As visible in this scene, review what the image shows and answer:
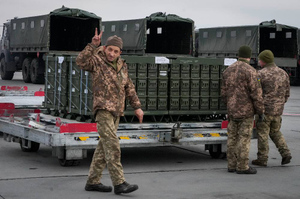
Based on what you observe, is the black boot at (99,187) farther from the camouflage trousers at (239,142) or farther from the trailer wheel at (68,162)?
the camouflage trousers at (239,142)

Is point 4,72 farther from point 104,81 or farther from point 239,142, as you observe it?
point 104,81

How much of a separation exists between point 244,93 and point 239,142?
0.70 meters

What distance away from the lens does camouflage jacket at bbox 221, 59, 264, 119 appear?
30.6 feet

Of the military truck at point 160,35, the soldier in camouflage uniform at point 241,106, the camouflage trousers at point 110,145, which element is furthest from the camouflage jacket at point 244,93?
the military truck at point 160,35

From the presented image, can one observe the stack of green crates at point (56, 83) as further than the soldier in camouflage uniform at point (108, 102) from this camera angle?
Yes

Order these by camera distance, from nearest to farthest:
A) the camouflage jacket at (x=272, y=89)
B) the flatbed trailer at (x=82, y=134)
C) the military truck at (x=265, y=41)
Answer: the flatbed trailer at (x=82, y=134) → the camouflage jacket at (x=272, y=89) → the military truck at (x=265, y=41)

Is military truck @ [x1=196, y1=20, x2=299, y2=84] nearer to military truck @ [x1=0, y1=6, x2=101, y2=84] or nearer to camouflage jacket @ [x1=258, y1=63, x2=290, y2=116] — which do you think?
military truck @ [x1=0, y1=6, x2=101, y2=84]

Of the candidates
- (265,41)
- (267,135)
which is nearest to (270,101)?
(267,135)

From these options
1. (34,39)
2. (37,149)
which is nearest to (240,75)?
(37,149)

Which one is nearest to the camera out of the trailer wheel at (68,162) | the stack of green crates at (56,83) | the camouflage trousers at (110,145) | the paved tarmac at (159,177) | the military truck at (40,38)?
the camouflage trousers at (110,145)

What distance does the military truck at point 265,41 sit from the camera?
34.8 metres

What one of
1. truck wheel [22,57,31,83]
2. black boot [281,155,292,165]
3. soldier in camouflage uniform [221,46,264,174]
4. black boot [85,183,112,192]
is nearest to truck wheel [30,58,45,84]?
truck wheel [22,57,31,83]

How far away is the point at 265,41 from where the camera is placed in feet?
118

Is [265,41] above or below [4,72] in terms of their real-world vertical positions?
above
